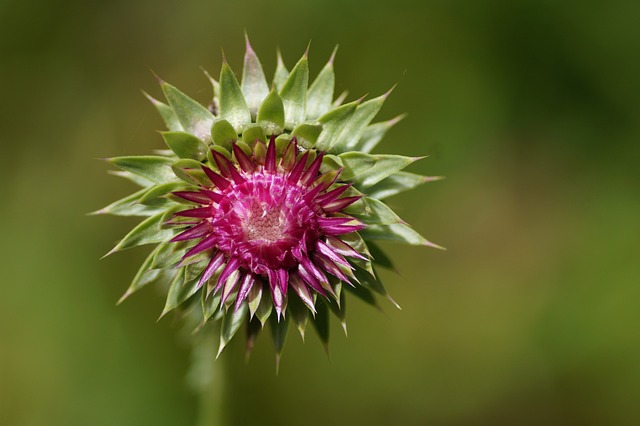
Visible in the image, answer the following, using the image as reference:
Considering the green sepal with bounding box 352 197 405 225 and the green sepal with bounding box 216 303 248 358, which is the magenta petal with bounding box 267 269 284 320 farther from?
the green sepal with bounding box 352 197 405 225

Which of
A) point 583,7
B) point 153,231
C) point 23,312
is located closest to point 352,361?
point 23,312

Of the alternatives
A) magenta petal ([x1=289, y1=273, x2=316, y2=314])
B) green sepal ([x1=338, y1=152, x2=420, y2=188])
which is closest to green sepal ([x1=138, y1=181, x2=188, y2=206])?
magenta petal ([x1=289, y1=273, x2=316, y2=314])

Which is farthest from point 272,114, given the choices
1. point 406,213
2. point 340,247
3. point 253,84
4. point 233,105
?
point 406,213

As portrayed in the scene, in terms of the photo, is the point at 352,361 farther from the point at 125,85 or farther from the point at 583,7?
the point at 583,7

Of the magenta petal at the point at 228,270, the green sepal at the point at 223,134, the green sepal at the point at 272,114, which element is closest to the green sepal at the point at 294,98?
the green sepal at the point at 272,114

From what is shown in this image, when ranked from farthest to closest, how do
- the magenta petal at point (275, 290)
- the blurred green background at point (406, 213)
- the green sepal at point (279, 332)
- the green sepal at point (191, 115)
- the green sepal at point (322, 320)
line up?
1. the blurred green background at point (406, 213)
2. the green sepal at point (322, 320)
3. the green sepal at point (191, 115)
4. the green sepal at point (279, 332)
5. the magenta petal at point (275, 290)

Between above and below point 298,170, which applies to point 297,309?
below

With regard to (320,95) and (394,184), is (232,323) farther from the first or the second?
(320,95)

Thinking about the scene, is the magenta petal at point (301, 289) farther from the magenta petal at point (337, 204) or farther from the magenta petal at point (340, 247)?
the magenta petal at point (337, 204)
